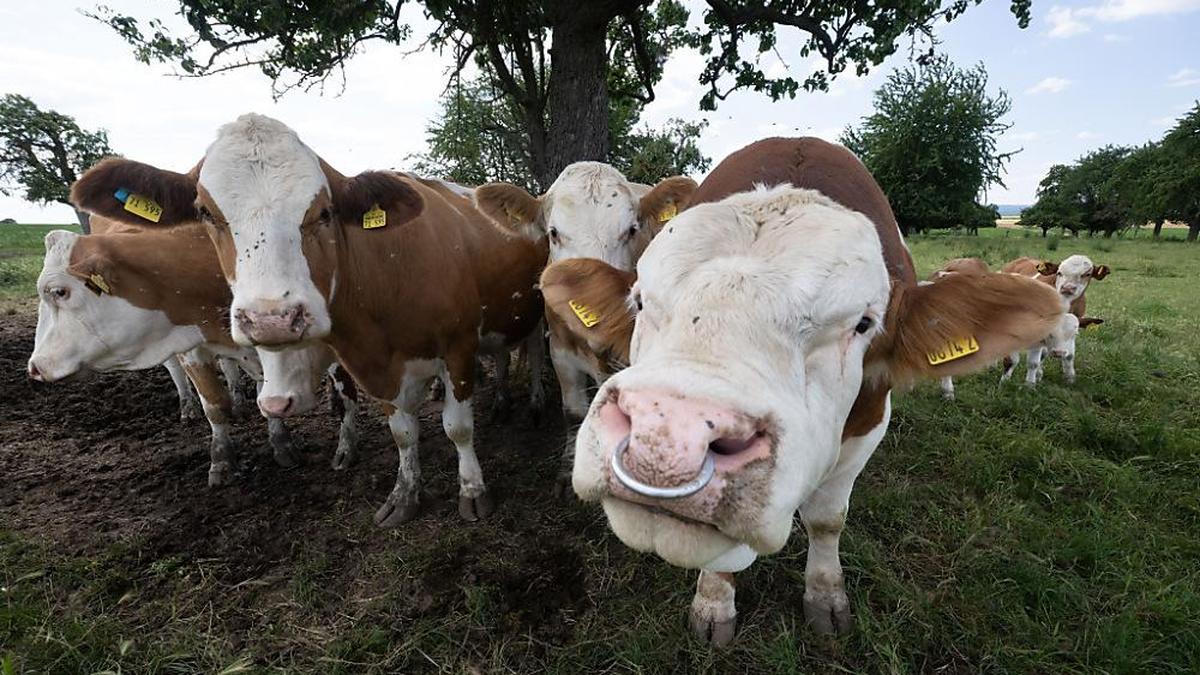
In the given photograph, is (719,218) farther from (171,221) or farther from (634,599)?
(171,221)

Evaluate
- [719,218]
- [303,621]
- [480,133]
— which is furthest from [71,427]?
[480,133]

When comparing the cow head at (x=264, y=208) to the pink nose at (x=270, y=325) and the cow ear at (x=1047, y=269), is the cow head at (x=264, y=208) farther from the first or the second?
the cow ear at (x=1047, y=269)

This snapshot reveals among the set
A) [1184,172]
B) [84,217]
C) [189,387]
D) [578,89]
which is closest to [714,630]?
[189,387]

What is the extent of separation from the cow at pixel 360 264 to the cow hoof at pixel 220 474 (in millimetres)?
1305

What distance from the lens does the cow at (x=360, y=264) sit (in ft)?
7.77

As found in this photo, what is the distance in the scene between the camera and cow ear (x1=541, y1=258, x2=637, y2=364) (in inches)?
85.2

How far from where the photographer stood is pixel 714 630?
2438 mm

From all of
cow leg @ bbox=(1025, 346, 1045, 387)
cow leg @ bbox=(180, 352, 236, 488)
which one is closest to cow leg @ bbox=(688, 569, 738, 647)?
cow leg @ bbox=(180, 352, 236, 488)

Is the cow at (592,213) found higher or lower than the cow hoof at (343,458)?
higher

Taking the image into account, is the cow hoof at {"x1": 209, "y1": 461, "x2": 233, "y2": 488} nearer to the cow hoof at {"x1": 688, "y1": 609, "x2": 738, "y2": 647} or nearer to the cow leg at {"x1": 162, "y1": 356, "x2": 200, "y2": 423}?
the cow leg at {"x1": 162, "y1": 356, "x2": 200, "y2": 423}

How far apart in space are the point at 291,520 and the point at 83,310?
1.89 meters

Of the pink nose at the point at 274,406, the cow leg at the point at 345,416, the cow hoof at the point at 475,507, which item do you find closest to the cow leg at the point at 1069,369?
the cow hoof at the point at 475,507

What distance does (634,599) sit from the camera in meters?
2.68

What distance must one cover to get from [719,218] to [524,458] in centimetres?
301
